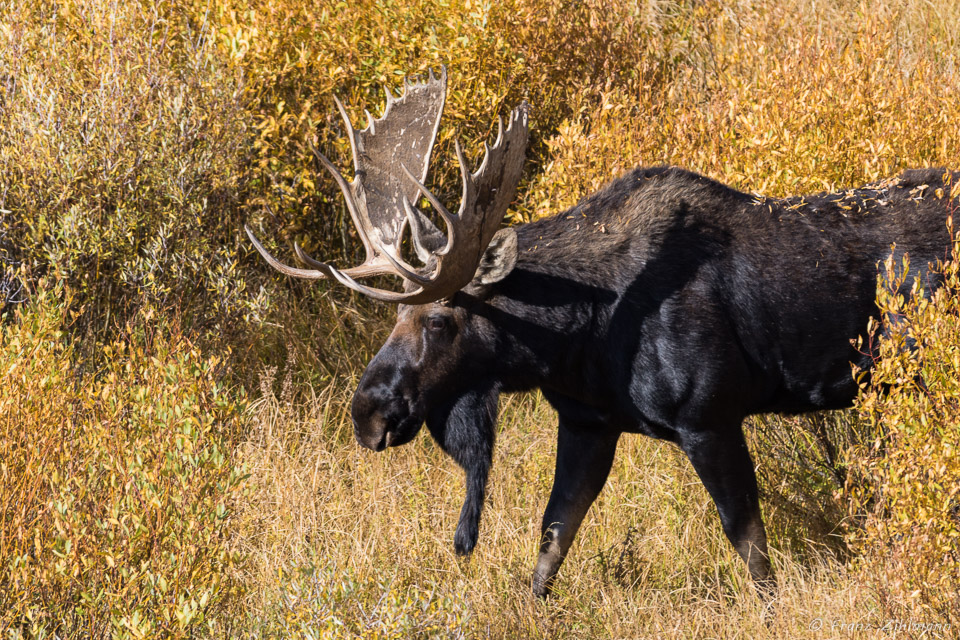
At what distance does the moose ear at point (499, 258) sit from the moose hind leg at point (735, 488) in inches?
39.3

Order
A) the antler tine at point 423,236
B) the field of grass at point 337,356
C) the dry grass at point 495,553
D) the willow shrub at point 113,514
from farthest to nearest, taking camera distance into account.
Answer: the antler tine at point 423,236 < the dry grass at point 495,553 < the field of grass at point 337,356 < the willow shrub at point 113,514

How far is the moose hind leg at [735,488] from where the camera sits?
4672 millimetres

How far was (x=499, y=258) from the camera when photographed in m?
4.67

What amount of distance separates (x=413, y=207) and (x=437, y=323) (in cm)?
49

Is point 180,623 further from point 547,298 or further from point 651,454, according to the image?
point 651,454

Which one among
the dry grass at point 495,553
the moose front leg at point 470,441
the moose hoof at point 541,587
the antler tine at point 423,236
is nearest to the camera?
the dry grass at point 495,553

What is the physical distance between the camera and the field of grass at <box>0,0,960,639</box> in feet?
12.6

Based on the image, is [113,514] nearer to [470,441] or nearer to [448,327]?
[448,327]

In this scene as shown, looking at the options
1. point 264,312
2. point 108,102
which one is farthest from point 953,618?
point 108,102

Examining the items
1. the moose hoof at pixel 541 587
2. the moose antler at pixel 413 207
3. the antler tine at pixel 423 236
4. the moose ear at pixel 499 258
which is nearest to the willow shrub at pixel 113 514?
the moose antler at pixel 413 207

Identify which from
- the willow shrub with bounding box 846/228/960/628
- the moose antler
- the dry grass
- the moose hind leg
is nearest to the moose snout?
the moose antler

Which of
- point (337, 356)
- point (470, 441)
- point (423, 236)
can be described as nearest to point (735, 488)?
point (470, 441)

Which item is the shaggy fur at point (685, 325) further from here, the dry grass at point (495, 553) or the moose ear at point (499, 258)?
the dry grass at point (495, 553)

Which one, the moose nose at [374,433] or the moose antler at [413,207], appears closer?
the moose antler at [413,207]
